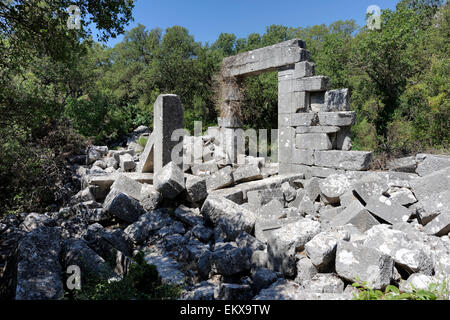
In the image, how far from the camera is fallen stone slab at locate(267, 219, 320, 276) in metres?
3.63

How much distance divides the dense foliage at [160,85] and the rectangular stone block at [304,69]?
3.67 metres

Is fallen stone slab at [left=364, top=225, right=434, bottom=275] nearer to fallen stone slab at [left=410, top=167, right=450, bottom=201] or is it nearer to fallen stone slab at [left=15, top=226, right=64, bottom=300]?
fallen stone slab at [left=410, top=167, right=450, bottom=201]

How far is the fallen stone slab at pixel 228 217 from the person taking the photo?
4809 mm

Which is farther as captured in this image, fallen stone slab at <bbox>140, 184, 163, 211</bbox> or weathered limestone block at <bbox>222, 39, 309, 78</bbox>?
weathered limestone block at <bbox>222, 39, 309, 78</bbox>

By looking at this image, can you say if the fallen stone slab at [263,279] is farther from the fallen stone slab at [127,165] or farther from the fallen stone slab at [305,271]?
the fallen stone slab at [127,165]

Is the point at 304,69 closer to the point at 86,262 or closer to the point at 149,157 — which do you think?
the point at 149,157

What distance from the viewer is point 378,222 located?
441cm

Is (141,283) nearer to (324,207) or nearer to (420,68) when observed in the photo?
(324,207)

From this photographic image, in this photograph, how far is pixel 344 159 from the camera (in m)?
6.67

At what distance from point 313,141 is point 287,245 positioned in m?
4.27

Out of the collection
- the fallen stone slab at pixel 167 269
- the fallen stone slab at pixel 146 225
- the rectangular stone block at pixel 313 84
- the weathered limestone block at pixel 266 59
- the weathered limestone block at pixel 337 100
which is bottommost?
the fallen stone slab at pixel 167 269

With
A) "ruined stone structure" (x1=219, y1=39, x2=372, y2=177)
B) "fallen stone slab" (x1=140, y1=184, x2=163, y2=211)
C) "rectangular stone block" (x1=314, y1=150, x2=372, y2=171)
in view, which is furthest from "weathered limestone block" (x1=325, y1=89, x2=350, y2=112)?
"fallen stone slab" (x1=140, y1=184, x2=163, y2=211)

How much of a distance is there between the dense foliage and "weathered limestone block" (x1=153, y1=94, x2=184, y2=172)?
62.8 inches

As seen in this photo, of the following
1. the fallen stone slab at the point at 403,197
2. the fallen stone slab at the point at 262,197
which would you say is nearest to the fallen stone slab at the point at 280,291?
the fallen stone slab at the point at 403,197
